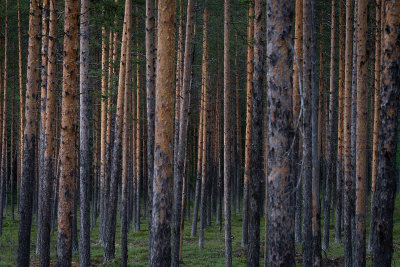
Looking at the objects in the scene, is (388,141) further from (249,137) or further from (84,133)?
(84,133)

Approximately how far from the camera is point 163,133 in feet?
26.9

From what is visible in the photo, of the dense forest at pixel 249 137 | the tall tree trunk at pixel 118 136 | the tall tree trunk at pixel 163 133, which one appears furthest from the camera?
the tall tree trunk at pixel 118 136

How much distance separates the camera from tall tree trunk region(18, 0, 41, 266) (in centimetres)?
1176

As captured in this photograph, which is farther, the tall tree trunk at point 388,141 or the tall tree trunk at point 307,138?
the tall tree trunk at point 307,138

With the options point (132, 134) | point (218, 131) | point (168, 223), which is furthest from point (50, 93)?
point (218, 131)

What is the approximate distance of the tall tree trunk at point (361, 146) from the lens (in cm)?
1161

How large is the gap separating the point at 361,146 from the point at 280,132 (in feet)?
19.9

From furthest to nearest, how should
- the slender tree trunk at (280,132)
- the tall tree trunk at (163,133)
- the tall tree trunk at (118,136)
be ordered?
the tall tree trunk at (118,136), the tall tree trunk at (163,133), the slender tree trunk at (280,132)

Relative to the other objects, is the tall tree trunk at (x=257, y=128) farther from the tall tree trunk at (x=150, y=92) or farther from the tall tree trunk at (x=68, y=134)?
the tall tree trunk at (x=68, y=134)

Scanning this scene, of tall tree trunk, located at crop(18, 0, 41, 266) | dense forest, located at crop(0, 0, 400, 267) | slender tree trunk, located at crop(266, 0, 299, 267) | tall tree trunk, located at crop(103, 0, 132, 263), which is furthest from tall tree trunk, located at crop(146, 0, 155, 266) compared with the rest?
slender tree trunk, located at crop(266, 0, 299, 267)

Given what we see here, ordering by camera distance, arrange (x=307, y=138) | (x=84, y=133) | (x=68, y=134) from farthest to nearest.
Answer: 1. (x=84, y=133)
2. (x=307, y=138)
3. (x=68, y=134)

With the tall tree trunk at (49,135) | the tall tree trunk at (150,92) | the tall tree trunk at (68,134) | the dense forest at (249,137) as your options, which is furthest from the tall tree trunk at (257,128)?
the tall tree trunk at (49,135)

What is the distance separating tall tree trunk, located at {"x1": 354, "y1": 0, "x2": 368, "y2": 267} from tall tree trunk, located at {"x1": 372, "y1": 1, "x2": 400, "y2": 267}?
4.42 meters

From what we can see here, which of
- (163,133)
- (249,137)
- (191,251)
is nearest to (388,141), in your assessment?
(163,133)
